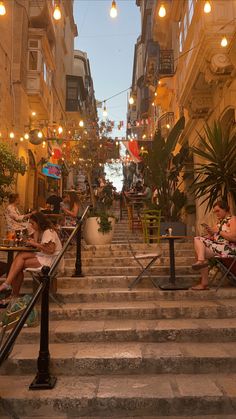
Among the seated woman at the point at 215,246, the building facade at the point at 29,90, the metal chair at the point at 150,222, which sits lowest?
the seated woman at the point at 215,246

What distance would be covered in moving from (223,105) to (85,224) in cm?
463

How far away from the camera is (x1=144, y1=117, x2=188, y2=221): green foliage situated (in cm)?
1073

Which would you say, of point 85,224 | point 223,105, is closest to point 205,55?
point 223,105

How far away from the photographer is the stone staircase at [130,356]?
10.5ft

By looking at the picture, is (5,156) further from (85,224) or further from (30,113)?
(30,113)

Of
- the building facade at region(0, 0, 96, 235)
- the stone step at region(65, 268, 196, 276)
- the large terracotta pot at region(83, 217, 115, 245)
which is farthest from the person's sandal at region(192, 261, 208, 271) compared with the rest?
the building facade at region(0, 0, 96, 235)

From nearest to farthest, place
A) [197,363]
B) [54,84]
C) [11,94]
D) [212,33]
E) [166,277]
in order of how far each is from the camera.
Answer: [197,363], [166,277], [212,33], [11,94], [54,84]

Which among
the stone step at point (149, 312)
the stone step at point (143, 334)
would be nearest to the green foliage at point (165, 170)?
the stone step at point (149, 312)

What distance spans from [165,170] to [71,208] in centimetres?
313

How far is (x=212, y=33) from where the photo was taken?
8.27 meters

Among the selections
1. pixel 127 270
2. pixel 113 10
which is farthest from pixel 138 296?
pixel 113 10

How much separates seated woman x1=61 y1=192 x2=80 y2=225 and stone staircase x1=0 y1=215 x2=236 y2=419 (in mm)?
3629

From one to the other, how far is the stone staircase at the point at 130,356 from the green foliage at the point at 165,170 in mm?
4733

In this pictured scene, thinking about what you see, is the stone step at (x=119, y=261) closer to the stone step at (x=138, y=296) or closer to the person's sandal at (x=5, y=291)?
the stone step at (x=138, y=296)
